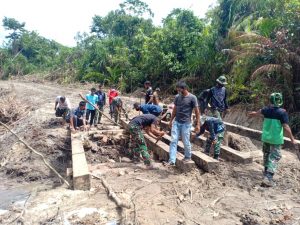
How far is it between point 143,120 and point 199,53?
9.96 meters

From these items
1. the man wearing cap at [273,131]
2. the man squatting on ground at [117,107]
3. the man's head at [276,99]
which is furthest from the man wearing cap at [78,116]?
the man's head at [276,99]

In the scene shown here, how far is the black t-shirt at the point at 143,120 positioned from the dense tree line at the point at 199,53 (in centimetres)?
468

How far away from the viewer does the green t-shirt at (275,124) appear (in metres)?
5.50

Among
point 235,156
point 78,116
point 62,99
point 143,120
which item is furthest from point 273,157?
point 62,99

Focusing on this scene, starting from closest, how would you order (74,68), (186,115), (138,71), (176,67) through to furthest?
(186,115) < (176,67) < (138,71) < (74,68)

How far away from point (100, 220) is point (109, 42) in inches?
945

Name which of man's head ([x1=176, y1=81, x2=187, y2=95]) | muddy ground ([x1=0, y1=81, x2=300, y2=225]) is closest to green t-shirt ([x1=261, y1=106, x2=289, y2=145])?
muddy ground ([x1=0, y1=81, x2=300, y2=225])

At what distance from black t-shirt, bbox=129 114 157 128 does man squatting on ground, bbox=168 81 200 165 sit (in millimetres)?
1068

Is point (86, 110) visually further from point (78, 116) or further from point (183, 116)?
point (183, 116)

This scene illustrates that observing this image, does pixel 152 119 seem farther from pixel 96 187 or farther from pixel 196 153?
pixel 96 187

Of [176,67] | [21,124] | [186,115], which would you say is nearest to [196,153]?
[186,115]

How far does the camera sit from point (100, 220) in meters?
4.27

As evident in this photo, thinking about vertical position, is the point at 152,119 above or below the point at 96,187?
above

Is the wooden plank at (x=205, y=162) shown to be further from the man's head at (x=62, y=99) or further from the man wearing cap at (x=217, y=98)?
the man's head at (x=62, y=99)
